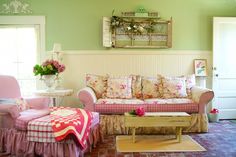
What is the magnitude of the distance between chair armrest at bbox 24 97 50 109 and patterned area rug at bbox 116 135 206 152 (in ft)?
3.97

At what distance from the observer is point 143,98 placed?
16.6 feet

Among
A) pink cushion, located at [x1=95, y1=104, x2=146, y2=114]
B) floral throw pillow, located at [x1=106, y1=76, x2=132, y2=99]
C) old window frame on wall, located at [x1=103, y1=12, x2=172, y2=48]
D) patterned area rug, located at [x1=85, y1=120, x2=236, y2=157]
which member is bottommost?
patterned area rug, located at [x1=85, y1=120, x2=236, y2=157]

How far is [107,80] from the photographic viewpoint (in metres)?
5.11

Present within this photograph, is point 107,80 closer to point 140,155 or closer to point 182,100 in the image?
point 182,100

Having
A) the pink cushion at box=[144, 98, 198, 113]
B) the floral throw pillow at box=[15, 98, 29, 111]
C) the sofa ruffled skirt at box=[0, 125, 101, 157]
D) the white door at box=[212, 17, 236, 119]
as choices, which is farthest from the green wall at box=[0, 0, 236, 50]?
the sofa ruffled skirt at box=[0, 125, 101, 157]

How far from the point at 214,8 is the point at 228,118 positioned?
85.3 inches

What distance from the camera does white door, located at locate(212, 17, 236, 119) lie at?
5438mm

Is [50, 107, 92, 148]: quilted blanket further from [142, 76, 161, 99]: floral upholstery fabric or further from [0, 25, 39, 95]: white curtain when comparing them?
[0, 25, 39, 95]: white curtain

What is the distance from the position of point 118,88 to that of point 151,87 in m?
0.60

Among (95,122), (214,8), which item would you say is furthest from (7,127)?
(214,8)

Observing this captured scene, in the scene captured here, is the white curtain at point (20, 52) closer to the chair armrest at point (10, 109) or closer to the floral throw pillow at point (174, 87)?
the chair armrest at point (10, 109)

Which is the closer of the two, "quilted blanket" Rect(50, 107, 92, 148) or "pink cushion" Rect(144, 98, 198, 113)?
"quilted blanket" Rect(50, 107, 92, 148)

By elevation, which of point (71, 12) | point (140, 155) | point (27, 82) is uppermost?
point (71, 12)

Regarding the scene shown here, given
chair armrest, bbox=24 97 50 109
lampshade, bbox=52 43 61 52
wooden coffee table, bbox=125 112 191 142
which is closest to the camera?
wooden coffee table, bbox=125 112 191 142
